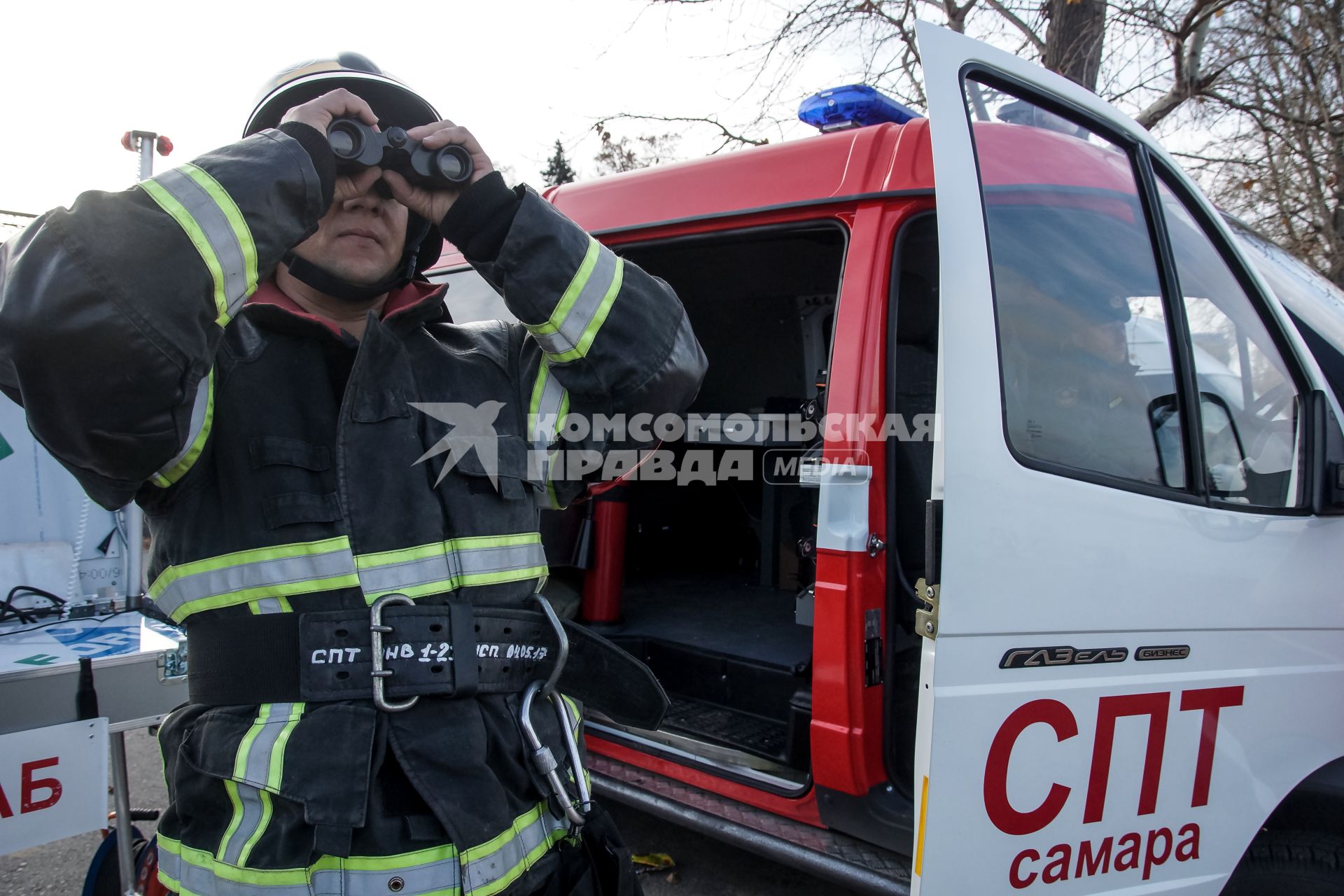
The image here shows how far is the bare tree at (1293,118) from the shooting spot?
6031 mm

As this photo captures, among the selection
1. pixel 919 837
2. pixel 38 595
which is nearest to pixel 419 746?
pixel 919 837

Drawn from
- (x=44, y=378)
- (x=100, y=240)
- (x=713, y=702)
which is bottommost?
(x=713, y=702)

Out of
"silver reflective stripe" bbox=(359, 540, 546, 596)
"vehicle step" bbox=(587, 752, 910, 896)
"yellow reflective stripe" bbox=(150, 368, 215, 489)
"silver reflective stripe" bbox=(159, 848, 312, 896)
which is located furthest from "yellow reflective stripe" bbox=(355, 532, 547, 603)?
"vehicle step" bbox=(587, 752, 910, 896)

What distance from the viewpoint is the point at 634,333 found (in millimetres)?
1288

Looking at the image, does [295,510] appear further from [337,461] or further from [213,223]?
[213,223]

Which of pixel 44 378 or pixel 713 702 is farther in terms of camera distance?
pixel 713 702

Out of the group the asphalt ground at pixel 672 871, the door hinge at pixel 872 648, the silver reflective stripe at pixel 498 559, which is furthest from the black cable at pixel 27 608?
the door hinge at pixel 872 648

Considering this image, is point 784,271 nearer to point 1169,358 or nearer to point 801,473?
point 801,473

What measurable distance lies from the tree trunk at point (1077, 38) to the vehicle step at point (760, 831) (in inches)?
220

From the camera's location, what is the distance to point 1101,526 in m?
1.74

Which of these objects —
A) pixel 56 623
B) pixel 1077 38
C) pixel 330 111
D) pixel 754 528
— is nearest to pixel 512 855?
pixel 330 111

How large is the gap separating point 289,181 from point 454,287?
286cm

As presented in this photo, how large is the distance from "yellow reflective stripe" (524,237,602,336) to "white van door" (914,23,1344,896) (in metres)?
0.72

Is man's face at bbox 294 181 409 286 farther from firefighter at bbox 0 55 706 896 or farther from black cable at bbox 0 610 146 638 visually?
black cable at bbox 0 610 146 638
